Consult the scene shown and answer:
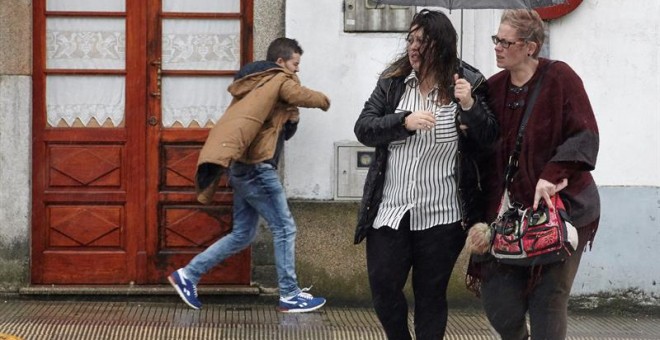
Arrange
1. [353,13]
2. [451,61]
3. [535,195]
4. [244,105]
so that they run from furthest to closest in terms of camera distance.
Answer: [353,13] → [244,105] → [451,61] → [535,195]

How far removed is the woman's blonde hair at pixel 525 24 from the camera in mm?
5191

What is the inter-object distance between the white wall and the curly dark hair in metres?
2.57

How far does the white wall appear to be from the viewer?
820 cm

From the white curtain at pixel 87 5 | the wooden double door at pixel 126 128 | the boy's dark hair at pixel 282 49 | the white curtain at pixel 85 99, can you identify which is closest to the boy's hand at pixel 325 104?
the boy's dark hair at pixel 282 49

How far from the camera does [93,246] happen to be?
838cm

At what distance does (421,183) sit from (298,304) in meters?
2.67

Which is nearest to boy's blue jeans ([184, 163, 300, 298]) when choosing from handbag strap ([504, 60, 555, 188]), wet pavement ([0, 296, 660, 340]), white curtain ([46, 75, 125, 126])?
wet pavement ([0, 296, 660, 340])

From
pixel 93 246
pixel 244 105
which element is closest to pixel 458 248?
pixel 244 105

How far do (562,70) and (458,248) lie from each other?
99 cm

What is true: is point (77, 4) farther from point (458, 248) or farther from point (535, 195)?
point (535, 195)

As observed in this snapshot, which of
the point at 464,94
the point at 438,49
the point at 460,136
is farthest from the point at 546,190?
the point at 438,49

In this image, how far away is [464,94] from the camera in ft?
17.2

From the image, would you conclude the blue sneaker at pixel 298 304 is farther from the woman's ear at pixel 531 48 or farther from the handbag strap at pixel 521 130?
the woman's ear at pixel 531 48

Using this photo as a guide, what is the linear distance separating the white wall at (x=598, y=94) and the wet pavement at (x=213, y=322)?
542 mm
